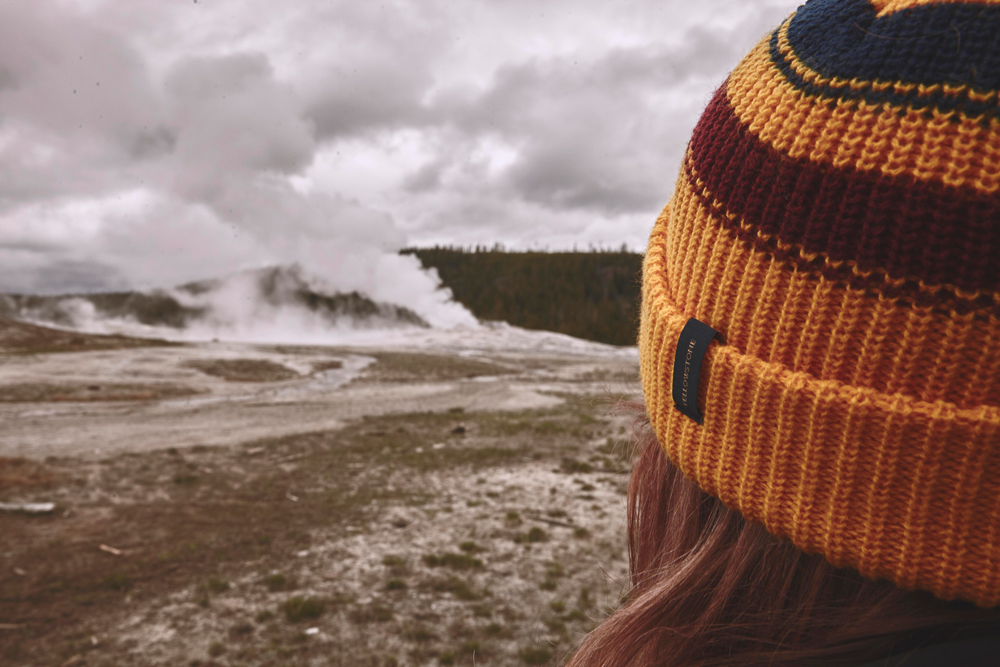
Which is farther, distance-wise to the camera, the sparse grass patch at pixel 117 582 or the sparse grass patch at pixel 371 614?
the sparse grass patch at pixel 117 582

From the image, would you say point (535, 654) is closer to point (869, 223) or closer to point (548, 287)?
point (869, 223)

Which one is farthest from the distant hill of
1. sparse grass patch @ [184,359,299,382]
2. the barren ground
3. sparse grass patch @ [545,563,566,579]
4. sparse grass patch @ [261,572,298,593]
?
sparse grass patch @ [261,572,298,593]

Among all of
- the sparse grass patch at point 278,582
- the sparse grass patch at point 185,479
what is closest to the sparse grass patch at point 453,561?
the sparse grass patch at point 278,582

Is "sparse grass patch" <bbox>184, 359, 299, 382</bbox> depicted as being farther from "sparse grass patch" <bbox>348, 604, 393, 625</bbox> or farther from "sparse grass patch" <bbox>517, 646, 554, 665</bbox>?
"sparse grass patch" <bbox>517, 646, 554, 665</bbox>

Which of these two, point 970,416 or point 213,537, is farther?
point 213,537

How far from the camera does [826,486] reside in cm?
92

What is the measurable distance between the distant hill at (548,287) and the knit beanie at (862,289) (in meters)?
77.5

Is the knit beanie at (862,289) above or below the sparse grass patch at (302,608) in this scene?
above

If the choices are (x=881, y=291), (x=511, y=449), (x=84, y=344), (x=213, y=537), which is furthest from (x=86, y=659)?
(x=84, y=344)

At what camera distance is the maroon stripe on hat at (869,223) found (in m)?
0.73

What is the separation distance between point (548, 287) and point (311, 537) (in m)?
97.0

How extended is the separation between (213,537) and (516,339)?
166ft

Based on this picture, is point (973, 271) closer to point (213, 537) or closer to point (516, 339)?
point (213, 537)

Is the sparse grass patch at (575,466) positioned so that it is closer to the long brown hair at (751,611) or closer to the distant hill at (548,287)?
the long brown hair at (751,611)
